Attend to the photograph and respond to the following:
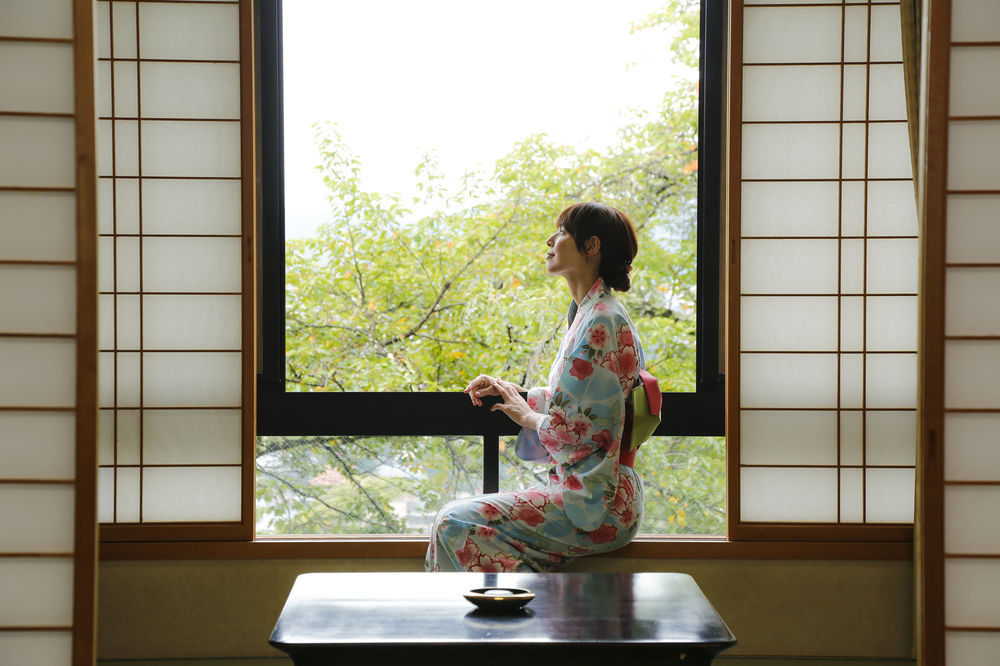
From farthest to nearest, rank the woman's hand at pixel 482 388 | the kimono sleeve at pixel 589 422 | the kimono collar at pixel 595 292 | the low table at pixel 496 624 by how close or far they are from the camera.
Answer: the woman's hand at pixel 482 388, the kimono collar at pixel 595 292, the kimono sleeve at pixel 589 422, the low table at pixel 496 624

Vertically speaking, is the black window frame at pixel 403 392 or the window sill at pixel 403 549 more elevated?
the black window frame at pixel 403 392

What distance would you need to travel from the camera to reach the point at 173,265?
117 inches

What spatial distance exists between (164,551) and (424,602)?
1.36 m

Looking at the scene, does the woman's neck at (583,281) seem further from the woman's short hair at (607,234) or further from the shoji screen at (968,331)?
the shoji screen at (968,331)

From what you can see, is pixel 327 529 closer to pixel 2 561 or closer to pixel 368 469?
pixel 368 469

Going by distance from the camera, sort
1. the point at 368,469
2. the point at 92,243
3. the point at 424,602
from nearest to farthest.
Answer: the point at 424,602 → the point at 92,243 → the point at 368,469

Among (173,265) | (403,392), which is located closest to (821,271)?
(403,392)

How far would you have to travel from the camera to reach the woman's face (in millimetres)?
2747

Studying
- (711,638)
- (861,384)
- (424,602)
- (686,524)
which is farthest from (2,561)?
(686,524)

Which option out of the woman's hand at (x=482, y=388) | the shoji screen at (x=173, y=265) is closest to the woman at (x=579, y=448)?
the woman's hand at (x=482, y=388)

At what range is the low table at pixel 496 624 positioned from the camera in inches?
68.6

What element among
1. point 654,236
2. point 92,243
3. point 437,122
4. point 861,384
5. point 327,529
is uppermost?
point 437,122

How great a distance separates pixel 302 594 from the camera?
208 cm

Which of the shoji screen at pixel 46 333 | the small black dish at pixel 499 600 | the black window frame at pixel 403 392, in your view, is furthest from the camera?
the black window frame at pixel 403 392
